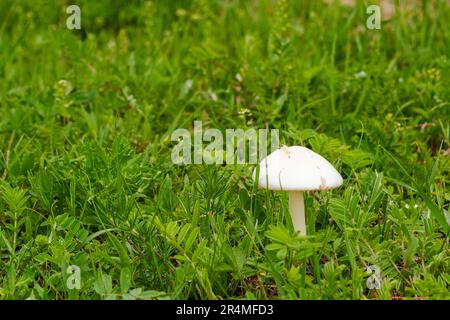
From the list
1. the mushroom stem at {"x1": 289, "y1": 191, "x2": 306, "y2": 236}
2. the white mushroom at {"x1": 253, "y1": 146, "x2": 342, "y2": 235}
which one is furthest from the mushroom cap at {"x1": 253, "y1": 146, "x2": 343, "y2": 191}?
the mushroom stem at {"x1": 289, "y1": 191, "x2": 306, "y2": 236}

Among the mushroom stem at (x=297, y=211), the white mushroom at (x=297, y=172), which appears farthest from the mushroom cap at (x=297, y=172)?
the mushroom stem at (x=297, y=211)

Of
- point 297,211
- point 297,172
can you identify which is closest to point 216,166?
point 297,211

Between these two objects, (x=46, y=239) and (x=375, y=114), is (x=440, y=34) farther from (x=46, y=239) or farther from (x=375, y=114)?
(x=46, y=239)

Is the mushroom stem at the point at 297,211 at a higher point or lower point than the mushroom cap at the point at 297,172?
lower

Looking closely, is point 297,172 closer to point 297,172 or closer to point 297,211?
point 297,172

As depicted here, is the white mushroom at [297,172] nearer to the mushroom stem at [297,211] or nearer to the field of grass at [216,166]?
the mushroom stem at [297,211]

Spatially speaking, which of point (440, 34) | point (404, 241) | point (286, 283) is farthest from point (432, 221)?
point (440, 34)
